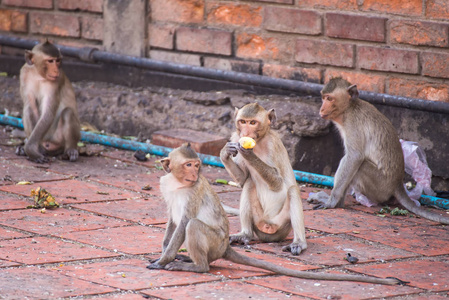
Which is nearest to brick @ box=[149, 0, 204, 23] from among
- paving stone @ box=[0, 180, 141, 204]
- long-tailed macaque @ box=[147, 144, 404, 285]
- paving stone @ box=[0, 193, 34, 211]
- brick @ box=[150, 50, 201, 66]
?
brick @ box=[150, 50, 201, 66]

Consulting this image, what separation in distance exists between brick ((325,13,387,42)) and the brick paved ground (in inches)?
54.2

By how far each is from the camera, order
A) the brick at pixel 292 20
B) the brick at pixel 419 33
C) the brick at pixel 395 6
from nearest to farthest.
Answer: the brick at pixel 419 33, the brick at pixel 395 6, the brick at pixel 292 20

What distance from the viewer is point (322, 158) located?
7.41 metres

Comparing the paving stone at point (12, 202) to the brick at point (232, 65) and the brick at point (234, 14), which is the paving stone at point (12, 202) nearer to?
the brick at point (232, 65)

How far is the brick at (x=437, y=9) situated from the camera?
660cm

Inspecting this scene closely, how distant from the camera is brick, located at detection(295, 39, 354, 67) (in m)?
7.24

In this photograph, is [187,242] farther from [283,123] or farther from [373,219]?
[283,123]

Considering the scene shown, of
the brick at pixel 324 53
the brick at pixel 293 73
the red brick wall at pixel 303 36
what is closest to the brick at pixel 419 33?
the red brick wall at pixel 303 36

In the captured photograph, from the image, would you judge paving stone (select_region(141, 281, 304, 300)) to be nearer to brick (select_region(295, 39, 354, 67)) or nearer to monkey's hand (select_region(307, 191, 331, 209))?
monkey's hand (select_region(307, 191, 331, 209))

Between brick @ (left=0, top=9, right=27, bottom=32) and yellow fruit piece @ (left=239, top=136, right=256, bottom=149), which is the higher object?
brick @ (left=0, top=9, right=27, bottom=32)

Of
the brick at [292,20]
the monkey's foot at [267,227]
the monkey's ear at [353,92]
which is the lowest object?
the monkey's foot at [267,227]

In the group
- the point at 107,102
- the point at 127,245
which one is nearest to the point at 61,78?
the point at 107,102

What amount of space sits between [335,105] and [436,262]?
6.39 ft

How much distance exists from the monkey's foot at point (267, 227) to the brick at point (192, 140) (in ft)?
7.76
